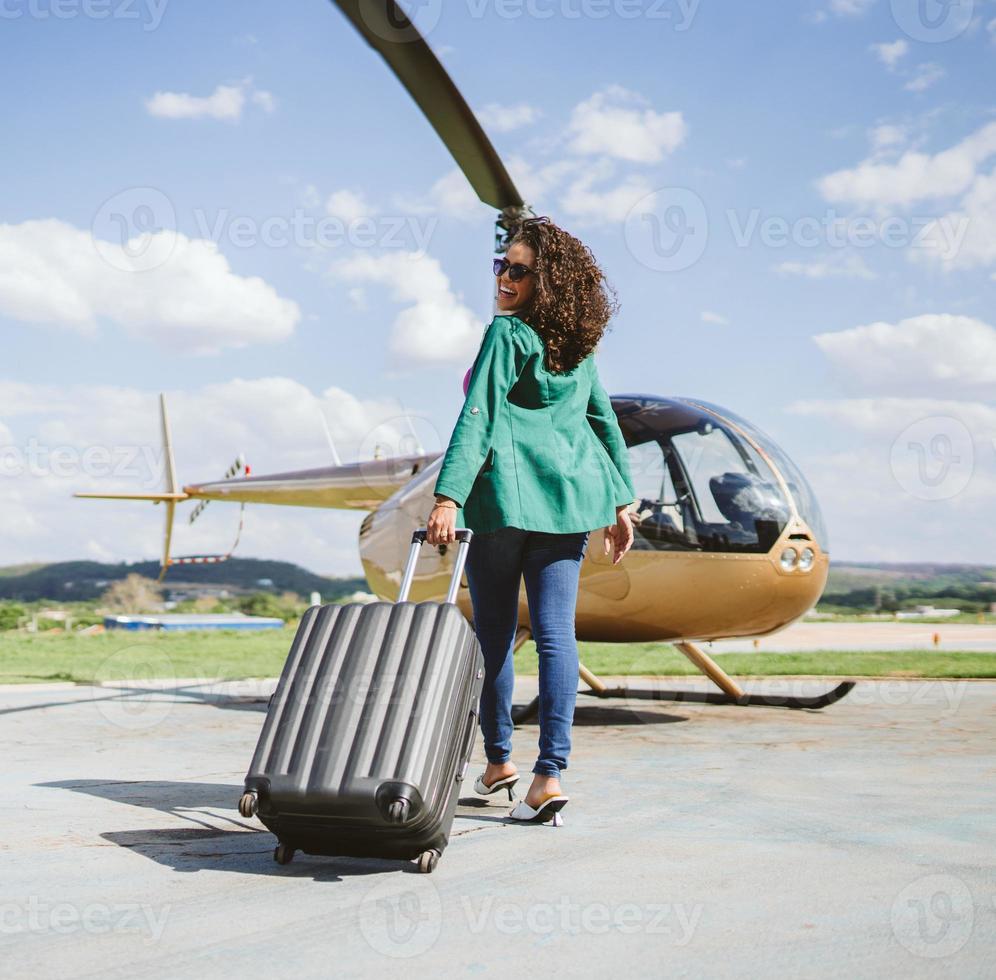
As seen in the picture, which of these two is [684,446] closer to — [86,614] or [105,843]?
[105,843]

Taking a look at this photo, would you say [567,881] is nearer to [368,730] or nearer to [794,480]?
[368,730]

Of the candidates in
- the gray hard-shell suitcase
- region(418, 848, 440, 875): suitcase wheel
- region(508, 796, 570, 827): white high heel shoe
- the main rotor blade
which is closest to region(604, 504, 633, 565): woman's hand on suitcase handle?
region(508, 796, 570, 827): white high heel shoe

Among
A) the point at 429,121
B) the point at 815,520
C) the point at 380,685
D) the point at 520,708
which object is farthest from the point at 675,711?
the point at 380,685

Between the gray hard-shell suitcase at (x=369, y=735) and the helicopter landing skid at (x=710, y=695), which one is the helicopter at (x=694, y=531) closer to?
the helicopter landing skid at (x=710, y=695)

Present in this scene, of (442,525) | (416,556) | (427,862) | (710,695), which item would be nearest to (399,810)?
(427,862)

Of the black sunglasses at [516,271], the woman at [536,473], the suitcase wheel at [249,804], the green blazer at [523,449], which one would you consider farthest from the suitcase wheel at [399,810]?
the black sunglasses at [516,271]

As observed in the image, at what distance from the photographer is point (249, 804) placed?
2307 mm

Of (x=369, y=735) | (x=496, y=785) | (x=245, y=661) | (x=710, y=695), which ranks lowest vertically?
(x=245, y=661)

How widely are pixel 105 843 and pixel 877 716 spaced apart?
452 centimetres

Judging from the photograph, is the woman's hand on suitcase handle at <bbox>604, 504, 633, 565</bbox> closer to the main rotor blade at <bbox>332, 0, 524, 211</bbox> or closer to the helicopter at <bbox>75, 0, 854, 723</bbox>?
the helicopter at <bbox>75, 0, 854, 723</bbox>

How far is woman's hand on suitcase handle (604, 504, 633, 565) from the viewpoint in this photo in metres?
3.46

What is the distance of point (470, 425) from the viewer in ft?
9.71

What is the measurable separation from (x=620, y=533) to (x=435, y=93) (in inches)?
100.0

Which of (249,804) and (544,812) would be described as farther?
(544,812)
